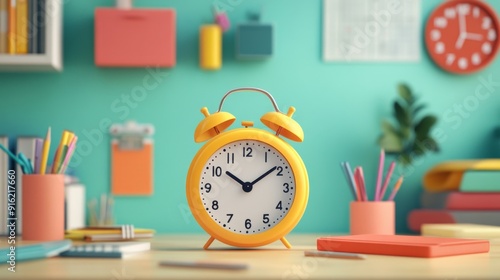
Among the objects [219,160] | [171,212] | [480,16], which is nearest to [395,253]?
[219,160]

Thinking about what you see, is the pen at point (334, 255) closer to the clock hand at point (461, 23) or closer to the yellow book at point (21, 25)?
the yellow book at point (21, 25)

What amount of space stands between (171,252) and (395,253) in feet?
1.27

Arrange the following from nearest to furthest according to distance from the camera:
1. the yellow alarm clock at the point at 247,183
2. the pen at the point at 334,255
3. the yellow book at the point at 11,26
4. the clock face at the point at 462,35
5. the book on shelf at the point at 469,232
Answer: the pen at the point at 334,255 → the yellow alarm clock at the point at 247,183 → the book on shelf at the point at 469,232 → the yellow book at the point at 11,26 → the clock face at the point at 462,35

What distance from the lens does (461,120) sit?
2.63 m

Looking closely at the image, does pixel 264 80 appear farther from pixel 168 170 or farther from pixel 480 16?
pixel 480 16

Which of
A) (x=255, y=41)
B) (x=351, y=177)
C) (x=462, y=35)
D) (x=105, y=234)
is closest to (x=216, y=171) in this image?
(x=105, y=234)

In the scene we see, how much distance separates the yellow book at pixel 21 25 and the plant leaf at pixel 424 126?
1262mm

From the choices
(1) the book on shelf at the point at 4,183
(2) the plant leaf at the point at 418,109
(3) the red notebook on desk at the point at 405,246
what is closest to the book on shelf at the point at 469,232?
(3) the red notebook on desk at the point at 405,246

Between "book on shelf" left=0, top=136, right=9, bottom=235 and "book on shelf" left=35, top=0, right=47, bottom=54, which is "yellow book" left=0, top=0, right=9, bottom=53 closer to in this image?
"book on shelf" left=35, top=0, right=47, bottom=54

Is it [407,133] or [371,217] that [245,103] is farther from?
[371,217]

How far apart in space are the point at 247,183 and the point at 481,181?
107 centimetres

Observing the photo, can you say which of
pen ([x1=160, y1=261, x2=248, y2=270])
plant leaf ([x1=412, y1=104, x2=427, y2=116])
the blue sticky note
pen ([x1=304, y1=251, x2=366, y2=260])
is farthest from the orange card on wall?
pen ([x1=160, y1=261, x2=248, y2=270])

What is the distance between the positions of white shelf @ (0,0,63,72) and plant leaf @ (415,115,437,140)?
117 cm

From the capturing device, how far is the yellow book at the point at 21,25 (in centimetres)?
230
